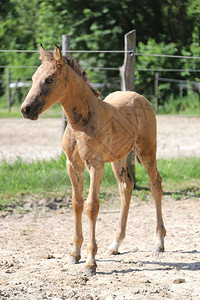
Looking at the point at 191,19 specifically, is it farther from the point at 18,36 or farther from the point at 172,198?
the point at 172,198

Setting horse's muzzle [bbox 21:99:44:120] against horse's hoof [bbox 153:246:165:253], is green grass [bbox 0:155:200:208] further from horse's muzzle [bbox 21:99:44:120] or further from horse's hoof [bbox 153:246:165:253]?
horse's muzzle [bbox 21:99:44:120]

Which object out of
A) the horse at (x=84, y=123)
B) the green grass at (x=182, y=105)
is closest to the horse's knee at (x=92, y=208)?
the horse at (x=84, y=123)

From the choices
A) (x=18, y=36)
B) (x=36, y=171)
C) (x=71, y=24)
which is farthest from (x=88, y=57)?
(x=36, y=171)

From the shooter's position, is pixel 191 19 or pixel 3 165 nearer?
pixel 3 165

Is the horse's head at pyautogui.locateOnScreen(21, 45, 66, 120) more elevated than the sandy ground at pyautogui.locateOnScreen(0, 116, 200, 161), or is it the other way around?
the horse's head at pyautogui.locateOnScreen(21, 45, 66, 120)

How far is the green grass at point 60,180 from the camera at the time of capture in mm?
6629

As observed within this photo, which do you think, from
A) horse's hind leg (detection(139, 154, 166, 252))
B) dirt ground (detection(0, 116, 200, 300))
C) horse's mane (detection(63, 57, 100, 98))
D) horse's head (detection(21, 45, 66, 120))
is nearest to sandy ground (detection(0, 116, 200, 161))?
dirt ground (detection(0, 116, 200, 300))

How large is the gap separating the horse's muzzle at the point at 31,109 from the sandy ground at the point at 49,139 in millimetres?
4366

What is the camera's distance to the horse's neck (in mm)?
3855

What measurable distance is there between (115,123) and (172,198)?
2.89 m

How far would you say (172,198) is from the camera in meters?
6.66

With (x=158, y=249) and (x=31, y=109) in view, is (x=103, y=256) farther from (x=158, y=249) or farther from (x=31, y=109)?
(x=31, y=109)

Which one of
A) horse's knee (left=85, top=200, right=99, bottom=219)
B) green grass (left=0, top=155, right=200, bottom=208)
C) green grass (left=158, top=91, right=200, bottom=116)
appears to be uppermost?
horse's knee (left=85, top=200, right=99, bottom=219)

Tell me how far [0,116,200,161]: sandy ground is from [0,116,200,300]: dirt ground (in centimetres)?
218
